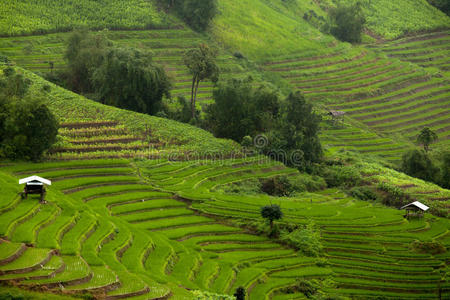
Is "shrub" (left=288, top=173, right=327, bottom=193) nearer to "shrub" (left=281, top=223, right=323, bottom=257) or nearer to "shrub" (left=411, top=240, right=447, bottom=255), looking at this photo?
"shrub" (left=281, top=223, right=323, bottom=257)

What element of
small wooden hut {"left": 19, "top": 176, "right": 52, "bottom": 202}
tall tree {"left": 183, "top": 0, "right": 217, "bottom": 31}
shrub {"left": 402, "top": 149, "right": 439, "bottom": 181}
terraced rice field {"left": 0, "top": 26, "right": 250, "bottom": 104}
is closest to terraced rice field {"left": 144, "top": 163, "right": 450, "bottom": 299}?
small wooden hut {"left": 19, "top": 176, "right": 52, "bottom": 202}

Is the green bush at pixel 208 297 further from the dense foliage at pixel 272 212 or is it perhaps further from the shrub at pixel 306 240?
the shrub at pixel 306 240

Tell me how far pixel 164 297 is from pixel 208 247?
11.3 metres

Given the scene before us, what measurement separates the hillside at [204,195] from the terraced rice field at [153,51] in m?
0.27

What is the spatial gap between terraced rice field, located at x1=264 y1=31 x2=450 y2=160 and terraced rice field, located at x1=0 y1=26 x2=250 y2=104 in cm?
1285

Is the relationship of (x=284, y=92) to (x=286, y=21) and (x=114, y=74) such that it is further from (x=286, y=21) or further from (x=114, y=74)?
(x=114, y=74)

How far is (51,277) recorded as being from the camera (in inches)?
942

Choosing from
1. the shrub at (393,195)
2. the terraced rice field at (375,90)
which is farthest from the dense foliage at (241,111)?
the shrub at (393,195)

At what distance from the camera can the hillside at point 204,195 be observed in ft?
96.5

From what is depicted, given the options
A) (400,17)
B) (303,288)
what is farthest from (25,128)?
(400,17)

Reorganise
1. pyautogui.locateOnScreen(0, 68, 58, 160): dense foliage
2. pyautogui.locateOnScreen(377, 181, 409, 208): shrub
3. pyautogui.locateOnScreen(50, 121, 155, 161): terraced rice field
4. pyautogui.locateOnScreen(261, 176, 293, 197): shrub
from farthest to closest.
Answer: pyautogui.locateOnScreen(377, 181, 409, 208): shrub → pyautogui.locateOnScreen(261, 176, 293, 197): shrub → pyautogui.locateOnScreen(50, 121, 155, 161): terraced rice field → pyautogui.locateOnScreen(0, 68, 58, 160): dense foliage

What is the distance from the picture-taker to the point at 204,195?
43.2 metres

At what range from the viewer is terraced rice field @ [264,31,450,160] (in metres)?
77.0

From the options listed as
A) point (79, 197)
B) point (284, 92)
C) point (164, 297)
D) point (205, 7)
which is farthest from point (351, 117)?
point (164, 297)
